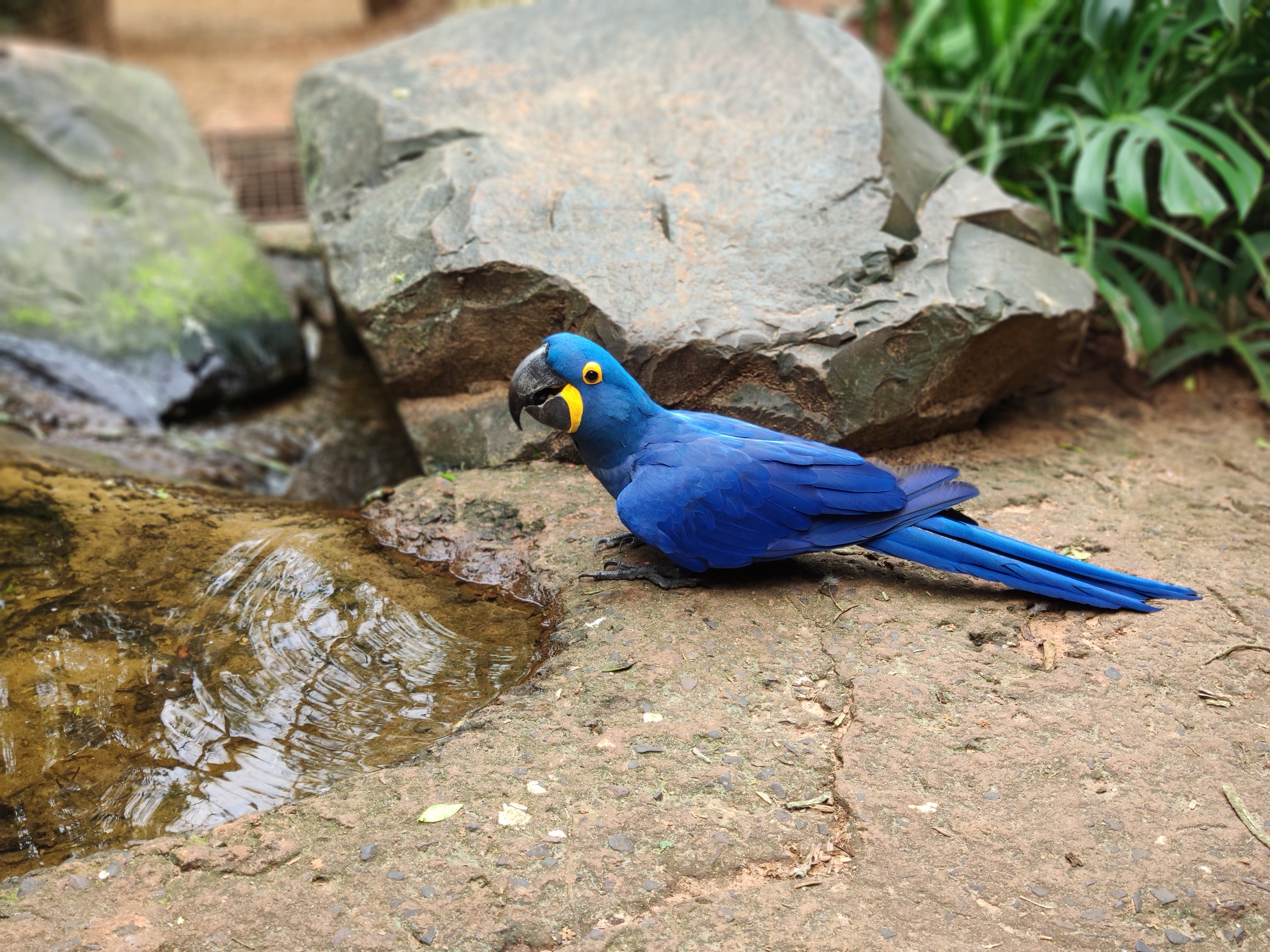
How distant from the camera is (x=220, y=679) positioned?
7.49ft

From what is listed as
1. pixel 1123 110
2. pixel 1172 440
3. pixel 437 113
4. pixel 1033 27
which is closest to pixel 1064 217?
pixel 1123 110

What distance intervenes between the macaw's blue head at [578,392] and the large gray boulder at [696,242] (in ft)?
1.80

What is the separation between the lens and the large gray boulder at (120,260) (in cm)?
390

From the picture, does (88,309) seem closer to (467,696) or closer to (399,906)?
(467,696)

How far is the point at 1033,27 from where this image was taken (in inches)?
167

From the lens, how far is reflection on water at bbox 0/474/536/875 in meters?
1.99

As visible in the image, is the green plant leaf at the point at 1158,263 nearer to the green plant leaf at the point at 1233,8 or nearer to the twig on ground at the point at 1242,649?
the green plant leaf at the point at 1233,8

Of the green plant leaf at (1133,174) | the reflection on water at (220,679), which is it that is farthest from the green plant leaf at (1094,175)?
the reflection on water at (220,679)

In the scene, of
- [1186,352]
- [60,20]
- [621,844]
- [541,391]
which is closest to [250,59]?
[60,20]

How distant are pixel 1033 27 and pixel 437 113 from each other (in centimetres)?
252

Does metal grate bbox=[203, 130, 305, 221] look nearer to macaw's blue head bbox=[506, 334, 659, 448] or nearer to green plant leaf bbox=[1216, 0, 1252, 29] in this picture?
macaw's blue head bbox=[506, 334, 659, 448]

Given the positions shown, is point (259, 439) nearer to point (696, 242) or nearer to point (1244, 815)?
point (696, 242)

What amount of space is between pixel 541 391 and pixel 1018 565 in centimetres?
121

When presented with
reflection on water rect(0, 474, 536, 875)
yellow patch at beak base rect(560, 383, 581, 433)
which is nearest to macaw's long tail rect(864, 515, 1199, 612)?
yellow patch at beak base rect(560, 383, 581, 433)
